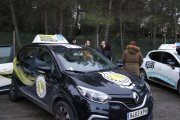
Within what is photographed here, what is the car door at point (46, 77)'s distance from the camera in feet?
18.9

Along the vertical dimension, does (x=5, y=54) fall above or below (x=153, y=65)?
above

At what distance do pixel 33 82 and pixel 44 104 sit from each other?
66 centimetres

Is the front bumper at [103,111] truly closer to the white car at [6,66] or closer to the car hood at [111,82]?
the car hood at [111,82]

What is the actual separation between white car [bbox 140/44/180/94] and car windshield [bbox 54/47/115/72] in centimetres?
323

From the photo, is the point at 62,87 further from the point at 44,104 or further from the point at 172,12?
the point at 172,12

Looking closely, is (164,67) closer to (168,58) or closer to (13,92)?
(168,58)

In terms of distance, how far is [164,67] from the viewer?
9.80 metres

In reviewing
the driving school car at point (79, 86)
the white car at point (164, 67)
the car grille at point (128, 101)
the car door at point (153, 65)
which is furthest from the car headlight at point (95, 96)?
the car door at point (153, 65)

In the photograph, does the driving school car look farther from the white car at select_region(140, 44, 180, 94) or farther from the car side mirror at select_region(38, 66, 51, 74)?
the white car at select_region(140, 44, 180, 94)

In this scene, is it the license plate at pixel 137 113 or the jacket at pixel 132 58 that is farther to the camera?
the jacket at pixel 132 58

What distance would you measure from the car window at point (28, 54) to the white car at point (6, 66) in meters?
0.44

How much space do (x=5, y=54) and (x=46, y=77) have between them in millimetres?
2412

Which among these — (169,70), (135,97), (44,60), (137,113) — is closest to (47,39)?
(44,60)

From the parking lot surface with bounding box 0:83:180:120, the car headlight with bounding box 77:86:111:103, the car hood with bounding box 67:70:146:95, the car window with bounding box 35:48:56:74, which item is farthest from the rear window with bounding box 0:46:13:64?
the car headlight with bounding box 77:86:111:103
